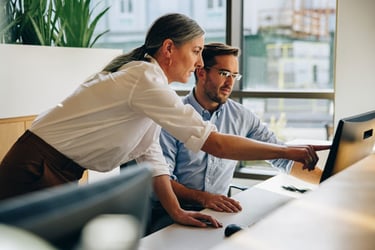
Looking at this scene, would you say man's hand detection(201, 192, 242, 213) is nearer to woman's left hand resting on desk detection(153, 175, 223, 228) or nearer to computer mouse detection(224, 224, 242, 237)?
woman's left hand resting on desk detection(153, 175, 223, 228)

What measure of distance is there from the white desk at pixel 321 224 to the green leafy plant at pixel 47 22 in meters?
2.59

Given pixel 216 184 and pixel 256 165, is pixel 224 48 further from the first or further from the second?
pixel 256 165

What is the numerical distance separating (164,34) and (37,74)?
1.49 metres

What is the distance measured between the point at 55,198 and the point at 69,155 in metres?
1.35

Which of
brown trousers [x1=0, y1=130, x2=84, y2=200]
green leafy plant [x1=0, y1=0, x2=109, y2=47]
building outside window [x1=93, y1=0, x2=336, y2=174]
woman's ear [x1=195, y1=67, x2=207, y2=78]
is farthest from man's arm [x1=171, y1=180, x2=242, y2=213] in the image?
building outside window [x1=93, y1=0, x2=336, y2=174]

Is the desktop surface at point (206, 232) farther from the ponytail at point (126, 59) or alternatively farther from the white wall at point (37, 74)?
the white wall at point (37, 74)

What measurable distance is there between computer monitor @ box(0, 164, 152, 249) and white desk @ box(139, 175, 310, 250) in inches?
22.9

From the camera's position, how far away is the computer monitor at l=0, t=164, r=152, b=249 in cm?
40

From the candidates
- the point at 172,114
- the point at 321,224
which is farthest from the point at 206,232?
the point at 321,224

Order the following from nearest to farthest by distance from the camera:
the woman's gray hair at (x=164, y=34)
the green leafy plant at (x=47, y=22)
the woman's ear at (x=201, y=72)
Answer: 1. the woman's gray hair at (x=164, y=34)
2. the woman's ear at (x=201, y=72)
3. the green leafy plant at (x=47, y=22)

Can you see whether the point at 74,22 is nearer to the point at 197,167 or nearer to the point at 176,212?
the point at 197,167

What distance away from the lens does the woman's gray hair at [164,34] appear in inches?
71.4

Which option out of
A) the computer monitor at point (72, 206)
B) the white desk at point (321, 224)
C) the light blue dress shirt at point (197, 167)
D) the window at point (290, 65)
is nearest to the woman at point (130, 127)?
the light blue dress shirt at point (197, 167)

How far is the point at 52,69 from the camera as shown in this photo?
3.17 m
